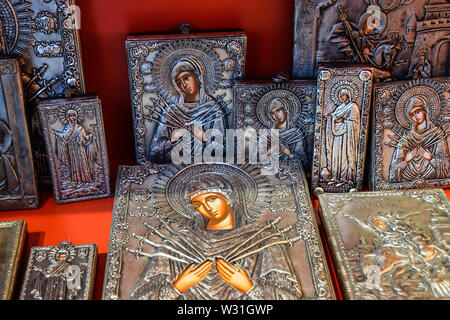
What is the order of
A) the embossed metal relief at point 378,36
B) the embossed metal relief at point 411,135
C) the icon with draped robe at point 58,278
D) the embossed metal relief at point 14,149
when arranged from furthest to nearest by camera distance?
the embossed metal relief at point 411,135 < the embossed metal relief at point 378,36 < the embossed metal relief at point 14,149 < the icon with draped robe at point 58,278

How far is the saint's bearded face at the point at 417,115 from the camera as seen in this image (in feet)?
9.89

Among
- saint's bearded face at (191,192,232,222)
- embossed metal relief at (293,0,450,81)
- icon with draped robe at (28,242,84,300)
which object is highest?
embossed metal relief at (293,0,450,81)

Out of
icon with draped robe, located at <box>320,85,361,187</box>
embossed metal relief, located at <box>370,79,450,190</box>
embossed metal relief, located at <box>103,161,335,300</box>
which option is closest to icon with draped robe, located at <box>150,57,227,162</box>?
embossed metal relief, located at <box>103,161,335,300</box>

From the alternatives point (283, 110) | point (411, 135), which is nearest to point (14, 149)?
point (283, 110)

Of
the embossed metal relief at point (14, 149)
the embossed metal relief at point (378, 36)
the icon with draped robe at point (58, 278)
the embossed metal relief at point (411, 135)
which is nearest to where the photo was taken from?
the icon with draped robe at point (58, 278)

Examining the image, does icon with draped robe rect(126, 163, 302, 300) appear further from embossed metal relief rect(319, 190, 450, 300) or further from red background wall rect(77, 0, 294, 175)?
red background wall rect(77, 0, 294, 175)

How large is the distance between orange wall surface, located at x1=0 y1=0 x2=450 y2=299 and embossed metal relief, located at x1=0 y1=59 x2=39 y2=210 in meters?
0.09

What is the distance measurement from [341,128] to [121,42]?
52.7 inches

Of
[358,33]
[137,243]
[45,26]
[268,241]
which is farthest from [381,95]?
[45,26]

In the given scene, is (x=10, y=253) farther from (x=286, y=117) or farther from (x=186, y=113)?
(x=286, y=117)

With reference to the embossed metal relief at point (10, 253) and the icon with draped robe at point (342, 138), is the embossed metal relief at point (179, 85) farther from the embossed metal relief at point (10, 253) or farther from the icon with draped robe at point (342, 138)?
the embossed metal relief at point (10, 253)

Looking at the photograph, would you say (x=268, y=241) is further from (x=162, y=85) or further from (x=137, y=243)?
(x=162, y=85)

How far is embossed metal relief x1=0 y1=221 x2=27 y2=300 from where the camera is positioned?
243 cm

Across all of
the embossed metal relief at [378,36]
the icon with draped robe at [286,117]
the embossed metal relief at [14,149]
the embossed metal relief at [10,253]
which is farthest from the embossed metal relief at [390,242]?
the embossed metal relief at [14,149]
